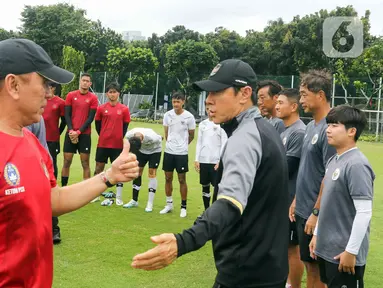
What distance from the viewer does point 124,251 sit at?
630 cm

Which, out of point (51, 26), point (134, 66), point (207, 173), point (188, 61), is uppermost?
point (51, 26)

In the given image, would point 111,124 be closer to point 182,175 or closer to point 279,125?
point 182,175

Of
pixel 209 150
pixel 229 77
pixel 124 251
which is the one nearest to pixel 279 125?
pixel 124 251

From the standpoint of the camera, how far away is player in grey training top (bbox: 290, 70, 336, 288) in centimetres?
459

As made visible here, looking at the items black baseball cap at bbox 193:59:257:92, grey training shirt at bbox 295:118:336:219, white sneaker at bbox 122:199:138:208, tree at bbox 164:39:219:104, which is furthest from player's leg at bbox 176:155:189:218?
tree at bbox 164:39:219:104

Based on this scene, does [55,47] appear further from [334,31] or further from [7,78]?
[7,78]

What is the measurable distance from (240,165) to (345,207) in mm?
1572

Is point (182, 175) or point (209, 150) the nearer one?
point (209, 150)

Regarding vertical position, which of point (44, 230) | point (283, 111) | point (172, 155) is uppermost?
point (283, 111)

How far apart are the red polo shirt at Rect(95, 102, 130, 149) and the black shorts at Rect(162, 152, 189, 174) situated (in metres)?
1.16

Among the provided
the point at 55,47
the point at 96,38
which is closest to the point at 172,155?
the point at 96,38

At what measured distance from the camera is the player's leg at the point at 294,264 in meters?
5.20

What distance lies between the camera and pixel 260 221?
111 inches

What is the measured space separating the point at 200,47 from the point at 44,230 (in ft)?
124
